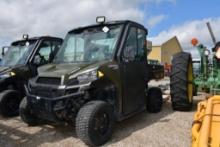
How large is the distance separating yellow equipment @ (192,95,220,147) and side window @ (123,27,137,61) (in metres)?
2.29

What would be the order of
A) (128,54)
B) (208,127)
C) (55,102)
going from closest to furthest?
(208,127)
(55,102)
(128,54)

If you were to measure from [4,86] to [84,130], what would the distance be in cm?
362

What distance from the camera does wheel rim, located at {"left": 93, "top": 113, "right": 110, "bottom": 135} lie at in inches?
173

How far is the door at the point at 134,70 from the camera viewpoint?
5.25 metres

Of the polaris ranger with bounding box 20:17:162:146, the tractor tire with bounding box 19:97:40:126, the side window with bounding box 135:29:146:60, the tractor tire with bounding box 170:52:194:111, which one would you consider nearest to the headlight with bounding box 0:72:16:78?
the tractor tire with bounding box 19:97:40:126

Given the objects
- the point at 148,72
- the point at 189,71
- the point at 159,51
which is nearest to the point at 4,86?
the point at 148,72

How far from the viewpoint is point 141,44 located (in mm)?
5969

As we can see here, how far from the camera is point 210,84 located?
633cm

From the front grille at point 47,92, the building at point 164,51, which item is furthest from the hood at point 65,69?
Answer: the building at point 164,51

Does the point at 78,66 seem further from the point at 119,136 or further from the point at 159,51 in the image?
the point at 159,51

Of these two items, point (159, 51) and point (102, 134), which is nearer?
point (102, 134)

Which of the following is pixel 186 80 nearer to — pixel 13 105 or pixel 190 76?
pixel 190 76

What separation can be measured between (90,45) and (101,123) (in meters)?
1.51

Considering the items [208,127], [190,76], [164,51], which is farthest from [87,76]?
[164,51]
